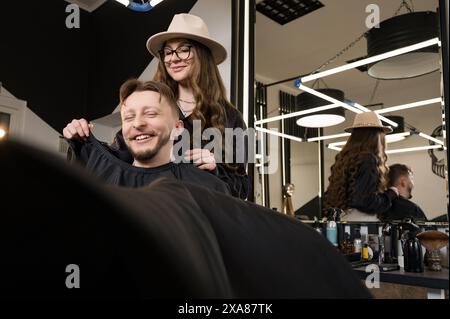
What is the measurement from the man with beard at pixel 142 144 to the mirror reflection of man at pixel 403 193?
0.93 m

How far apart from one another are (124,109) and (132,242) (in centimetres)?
124

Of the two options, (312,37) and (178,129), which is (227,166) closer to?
(178,129)

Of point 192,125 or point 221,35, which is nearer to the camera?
point 192,125

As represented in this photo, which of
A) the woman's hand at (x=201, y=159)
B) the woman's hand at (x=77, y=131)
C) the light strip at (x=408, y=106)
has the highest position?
the light strip at (x=408, y=106)

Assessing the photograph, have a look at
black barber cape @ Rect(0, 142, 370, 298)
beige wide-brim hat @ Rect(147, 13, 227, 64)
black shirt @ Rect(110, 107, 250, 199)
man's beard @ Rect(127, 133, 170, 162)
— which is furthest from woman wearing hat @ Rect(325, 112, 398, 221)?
black barber cape @ Rect(0, 142, 370, 298)

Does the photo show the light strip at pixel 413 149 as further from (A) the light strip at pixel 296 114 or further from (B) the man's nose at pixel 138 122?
(B) the man's nose at pixel 138 122

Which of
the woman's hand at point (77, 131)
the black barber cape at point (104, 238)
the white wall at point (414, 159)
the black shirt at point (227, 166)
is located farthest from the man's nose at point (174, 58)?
the black barber cape at point (104, 238)

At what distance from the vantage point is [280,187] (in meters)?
2.28

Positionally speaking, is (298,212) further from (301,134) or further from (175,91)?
(175,91)

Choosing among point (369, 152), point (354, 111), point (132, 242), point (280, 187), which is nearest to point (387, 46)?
point (354, 111)

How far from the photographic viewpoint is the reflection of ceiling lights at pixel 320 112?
2010mm

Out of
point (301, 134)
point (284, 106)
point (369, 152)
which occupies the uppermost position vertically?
point (284, 106)

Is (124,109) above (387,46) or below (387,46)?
below

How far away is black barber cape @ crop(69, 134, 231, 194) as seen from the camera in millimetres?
1189
